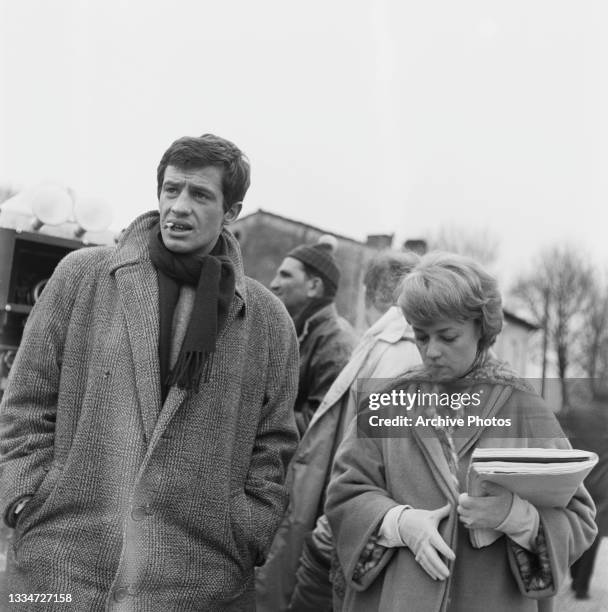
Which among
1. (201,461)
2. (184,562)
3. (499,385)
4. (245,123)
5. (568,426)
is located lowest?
(184,562)

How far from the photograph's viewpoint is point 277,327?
7.54 ft

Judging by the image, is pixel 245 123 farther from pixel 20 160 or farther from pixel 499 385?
pixel 499 385

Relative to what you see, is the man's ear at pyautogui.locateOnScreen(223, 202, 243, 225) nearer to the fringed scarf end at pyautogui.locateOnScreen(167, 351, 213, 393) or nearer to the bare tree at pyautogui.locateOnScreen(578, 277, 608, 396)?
the fringed scarf end at pyautogui.locateOnScreen(167, 351, 213, 393)

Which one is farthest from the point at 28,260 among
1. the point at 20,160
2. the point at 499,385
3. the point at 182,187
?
the point at 499,385

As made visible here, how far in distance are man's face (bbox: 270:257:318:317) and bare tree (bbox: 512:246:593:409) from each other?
107cm

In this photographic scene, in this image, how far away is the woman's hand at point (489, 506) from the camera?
1.80 m

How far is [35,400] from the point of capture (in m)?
2.00

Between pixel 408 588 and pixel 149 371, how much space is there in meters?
0.79

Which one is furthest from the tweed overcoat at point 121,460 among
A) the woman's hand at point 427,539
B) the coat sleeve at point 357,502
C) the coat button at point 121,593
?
the woman's hand at point 427,539

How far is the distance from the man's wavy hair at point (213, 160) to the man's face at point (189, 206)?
0.6 inches

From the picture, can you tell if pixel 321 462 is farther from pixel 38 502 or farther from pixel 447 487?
pixel 38 502

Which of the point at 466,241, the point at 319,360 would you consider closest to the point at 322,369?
the point at 319,360

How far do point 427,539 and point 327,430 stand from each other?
854 millimetres

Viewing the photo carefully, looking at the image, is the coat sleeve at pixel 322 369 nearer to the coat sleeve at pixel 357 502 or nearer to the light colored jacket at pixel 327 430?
the light colored jacket at pixel 327 430
